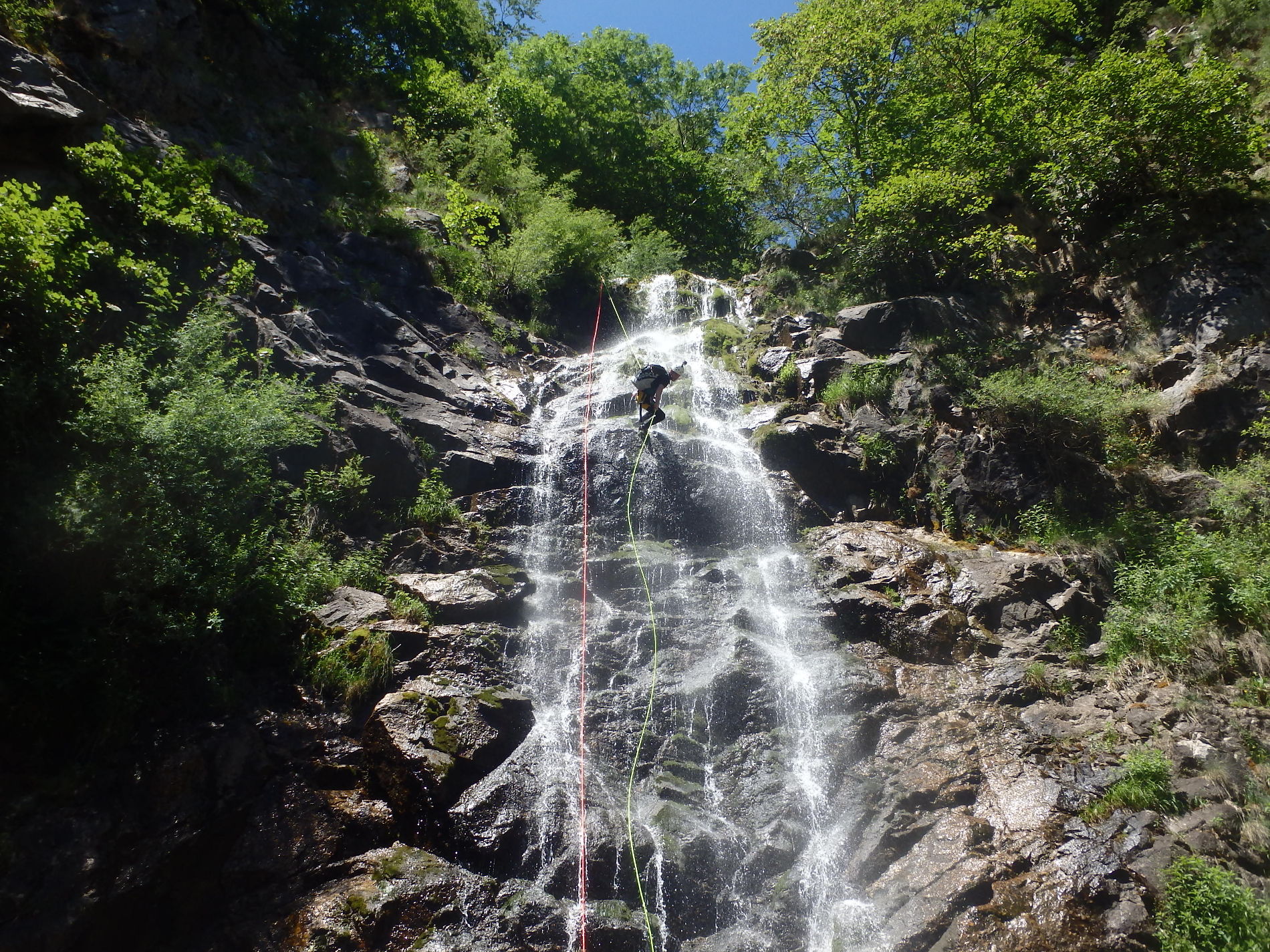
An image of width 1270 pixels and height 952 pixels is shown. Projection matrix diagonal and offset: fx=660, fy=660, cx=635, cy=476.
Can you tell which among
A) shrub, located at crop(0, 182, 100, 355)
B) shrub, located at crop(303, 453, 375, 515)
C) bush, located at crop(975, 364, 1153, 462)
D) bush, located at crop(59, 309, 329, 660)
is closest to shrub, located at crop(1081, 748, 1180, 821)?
bush, located at crop(975, 364, 1153, 462)

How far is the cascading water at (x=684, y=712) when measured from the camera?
6.70m

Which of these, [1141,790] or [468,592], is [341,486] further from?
[1141,790]

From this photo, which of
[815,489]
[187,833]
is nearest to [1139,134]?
[815,489]

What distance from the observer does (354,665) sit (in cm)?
784

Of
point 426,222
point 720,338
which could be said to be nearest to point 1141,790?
point 720,338

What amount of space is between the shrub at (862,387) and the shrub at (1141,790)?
23.7 feet

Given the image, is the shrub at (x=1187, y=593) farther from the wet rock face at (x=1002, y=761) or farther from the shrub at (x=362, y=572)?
the shrub at (x=362, y=572)

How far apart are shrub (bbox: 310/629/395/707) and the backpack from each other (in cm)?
596

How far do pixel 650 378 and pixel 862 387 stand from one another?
4.15 m

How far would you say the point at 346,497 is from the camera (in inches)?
397

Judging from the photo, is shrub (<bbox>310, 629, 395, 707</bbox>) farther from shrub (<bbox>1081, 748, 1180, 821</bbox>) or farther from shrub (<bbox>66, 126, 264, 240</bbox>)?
shrub (<bbox>1081, 748, 1180, 821</bbox>)

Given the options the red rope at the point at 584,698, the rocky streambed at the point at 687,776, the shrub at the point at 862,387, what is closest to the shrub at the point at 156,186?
the rocky streambed at the point at 687,776

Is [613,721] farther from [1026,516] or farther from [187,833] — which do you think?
[1026,516]

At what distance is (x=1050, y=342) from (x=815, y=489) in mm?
5048
